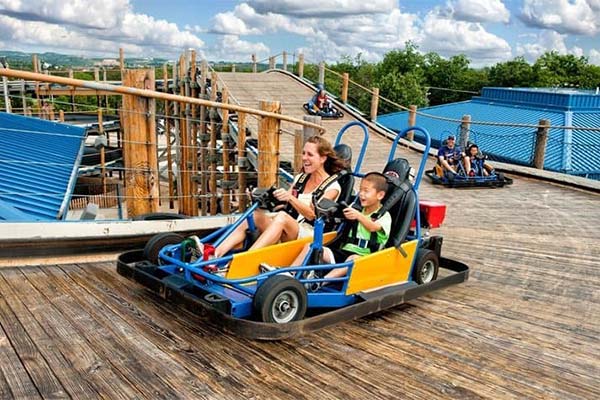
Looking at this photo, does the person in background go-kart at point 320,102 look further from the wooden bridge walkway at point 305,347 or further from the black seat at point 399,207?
the black seat at point 399,207

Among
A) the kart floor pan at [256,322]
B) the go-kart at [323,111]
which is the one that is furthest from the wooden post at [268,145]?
the go-kart at [323,111]

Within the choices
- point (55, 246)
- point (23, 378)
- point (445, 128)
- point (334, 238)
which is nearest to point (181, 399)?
point (23, 378)

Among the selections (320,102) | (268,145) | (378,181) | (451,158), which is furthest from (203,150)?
(378,181)

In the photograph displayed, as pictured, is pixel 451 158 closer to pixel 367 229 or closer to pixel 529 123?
pixel 367 229

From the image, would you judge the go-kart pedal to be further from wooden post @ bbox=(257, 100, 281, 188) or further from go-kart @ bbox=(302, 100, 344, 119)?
go-kart @ bbox=(302, 100, 344, 119)

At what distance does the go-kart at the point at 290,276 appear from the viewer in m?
2.74

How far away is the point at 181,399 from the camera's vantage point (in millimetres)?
2256

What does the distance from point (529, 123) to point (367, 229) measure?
1719 cm

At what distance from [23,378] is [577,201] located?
7206mm

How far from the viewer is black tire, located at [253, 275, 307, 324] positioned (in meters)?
2.71

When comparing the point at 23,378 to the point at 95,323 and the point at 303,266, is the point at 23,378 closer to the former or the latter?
the point at 95,323

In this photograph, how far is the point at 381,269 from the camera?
3.29 m

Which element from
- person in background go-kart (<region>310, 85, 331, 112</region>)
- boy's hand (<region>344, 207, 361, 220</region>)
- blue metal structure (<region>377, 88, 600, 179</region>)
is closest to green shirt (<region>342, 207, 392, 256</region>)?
boy's hand (<region>344, 207, 361, 220</region>)

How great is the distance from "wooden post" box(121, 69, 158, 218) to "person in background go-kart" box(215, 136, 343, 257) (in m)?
1.16
